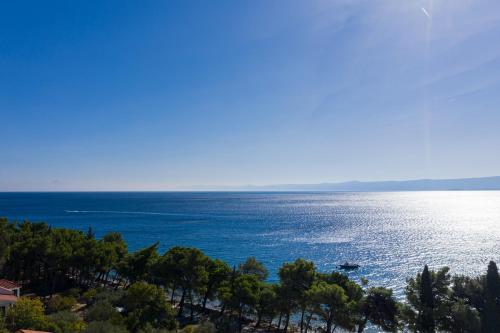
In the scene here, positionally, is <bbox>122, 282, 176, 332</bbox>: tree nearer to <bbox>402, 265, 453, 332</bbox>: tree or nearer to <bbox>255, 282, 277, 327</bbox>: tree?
<bbox>255, 282, 277, 327</bbox>: tree

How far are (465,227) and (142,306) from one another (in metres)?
148

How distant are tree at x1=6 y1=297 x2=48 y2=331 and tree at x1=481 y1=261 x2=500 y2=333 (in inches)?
1253

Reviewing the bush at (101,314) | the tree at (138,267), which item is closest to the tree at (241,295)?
the bush at (101,314)

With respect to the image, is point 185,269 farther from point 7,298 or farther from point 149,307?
point 7,298

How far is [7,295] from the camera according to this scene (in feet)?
95.0

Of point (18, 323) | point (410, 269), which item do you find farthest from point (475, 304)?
point (410, 269)

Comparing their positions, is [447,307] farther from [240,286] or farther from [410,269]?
[410,269]

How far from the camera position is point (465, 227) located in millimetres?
135000

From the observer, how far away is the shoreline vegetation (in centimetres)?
2438

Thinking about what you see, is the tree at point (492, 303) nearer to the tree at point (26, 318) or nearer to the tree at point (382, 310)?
the tree at point (382, 310)

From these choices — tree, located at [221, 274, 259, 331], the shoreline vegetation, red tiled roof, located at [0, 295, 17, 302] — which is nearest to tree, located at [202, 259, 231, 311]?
the shoreline vegetation

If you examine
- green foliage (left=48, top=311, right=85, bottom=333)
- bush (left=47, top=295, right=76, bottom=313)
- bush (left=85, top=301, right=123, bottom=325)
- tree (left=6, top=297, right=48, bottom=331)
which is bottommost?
bush (left=47, top=295, right=76, bottom=313)

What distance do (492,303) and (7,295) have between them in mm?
41031

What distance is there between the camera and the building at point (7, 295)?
2689 centimetres
